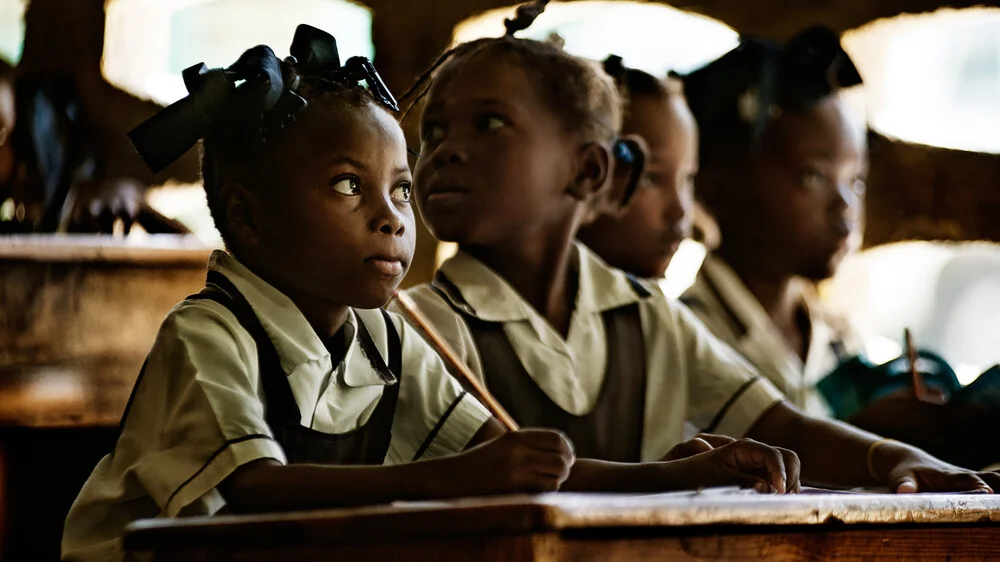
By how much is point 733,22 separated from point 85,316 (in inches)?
78.0

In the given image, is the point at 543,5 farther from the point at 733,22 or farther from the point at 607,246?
the point at 733,22

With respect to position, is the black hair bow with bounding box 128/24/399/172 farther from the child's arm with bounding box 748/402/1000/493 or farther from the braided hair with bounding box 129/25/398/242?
the child's arm with bounding box 748/402/1000/493

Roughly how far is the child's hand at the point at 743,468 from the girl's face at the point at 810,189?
3.87ft

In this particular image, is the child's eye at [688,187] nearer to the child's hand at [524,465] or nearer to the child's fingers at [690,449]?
the child's fingers at [690,449]

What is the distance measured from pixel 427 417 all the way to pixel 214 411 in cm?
30

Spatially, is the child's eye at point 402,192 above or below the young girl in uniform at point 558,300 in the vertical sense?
above

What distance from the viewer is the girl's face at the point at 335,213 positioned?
47.3 inches

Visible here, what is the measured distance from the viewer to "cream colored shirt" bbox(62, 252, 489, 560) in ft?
3.61

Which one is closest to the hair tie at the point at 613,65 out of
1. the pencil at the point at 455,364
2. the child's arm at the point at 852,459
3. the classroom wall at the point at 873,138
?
the child's arm at the point at 852,459

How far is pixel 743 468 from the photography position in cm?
121

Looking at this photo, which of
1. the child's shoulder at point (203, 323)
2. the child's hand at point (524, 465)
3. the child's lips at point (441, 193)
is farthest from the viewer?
the child's lips at point (441, 193)

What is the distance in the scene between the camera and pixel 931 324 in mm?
3527

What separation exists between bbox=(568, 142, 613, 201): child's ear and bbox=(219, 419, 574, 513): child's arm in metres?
0.75

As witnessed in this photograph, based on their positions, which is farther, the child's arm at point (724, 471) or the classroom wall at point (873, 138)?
the classroom wall at point (873, 138)
